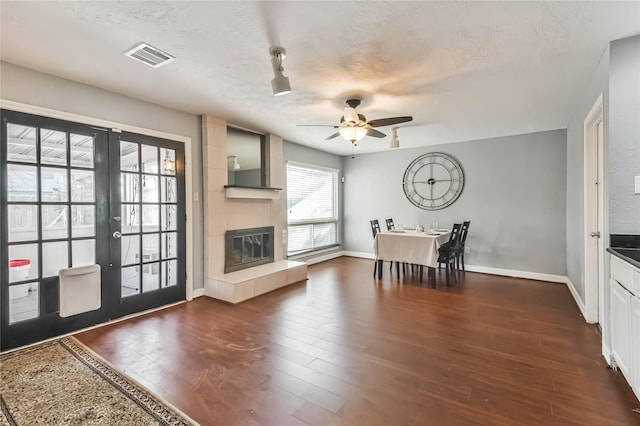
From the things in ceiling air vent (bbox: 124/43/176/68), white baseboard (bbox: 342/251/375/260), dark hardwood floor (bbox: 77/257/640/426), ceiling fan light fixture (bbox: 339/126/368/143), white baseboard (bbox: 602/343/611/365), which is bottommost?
dark hardwood floor (bbox: 77/257/640/426)

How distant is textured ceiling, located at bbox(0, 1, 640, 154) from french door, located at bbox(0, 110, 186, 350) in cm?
65

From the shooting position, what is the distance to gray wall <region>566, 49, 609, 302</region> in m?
2.61

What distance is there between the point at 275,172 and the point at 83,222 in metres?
2.94

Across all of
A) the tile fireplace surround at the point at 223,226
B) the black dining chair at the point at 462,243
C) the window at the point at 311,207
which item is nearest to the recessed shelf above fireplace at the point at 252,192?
the tile fireplace surround at the point at 223,226

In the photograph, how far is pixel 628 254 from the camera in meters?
2.04

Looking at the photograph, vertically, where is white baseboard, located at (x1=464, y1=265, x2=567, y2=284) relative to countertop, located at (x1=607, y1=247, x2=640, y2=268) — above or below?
below

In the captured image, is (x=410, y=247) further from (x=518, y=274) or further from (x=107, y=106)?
(x=107, y=106)

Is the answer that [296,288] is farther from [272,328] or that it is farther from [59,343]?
[59,343]

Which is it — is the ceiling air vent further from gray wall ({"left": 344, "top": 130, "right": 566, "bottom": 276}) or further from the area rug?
gray wall ({"left": 344, "top": 130, "right": 566, "bottom": 276})

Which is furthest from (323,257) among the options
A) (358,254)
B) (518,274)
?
(518,274)

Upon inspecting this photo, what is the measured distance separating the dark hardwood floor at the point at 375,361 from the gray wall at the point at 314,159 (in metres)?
2.99

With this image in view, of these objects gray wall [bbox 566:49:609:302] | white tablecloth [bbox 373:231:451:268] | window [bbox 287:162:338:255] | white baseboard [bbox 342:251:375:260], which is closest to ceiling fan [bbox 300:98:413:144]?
gray wall [bbox 566:49:609:302]

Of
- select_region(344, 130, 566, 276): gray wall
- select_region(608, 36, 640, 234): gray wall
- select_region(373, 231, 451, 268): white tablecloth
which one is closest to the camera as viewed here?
select_region(608, 36, 640, 234): gray wall

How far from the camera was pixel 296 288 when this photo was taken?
4.55 m
